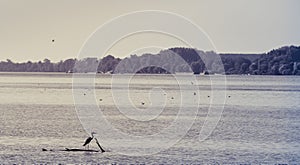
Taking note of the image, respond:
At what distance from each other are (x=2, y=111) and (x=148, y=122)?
15713 millimetres

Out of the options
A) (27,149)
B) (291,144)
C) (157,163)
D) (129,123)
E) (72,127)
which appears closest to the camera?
(157,163)

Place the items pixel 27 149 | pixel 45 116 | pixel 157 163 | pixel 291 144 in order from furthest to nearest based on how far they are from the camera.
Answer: pixel 45 116 → pixel 291 144 → pixel 27 149 → pixel 157 163

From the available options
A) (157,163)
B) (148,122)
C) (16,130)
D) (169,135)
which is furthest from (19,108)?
(157,163)

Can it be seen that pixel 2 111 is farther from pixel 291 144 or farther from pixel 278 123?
pixel 291 144

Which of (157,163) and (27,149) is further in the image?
(27,149)

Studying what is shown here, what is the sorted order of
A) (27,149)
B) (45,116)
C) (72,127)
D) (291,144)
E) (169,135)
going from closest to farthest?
(27,149) < (291,144) < (169,135) < (72,127) < (45,116)

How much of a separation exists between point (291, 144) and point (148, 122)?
54.0ft

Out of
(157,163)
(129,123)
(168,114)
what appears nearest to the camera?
(157,163)

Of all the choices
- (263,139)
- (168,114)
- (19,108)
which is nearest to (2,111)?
(19,108)

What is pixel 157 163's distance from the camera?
32188 millimetres

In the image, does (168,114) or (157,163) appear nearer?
(157,163)

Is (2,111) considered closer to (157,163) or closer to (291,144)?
(291,144)

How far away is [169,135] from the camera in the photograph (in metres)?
45.4

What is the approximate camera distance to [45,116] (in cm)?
5966
